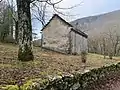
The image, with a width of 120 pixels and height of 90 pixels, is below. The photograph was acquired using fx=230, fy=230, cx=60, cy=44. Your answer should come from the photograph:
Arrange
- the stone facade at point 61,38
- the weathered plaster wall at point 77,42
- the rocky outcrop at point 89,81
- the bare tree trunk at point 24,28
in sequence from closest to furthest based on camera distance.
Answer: the rocky outcrop at point 89,81 < the bare tree trunk at point 24,28 < the stone facade at point 61,38 < the weathered plaster wall at point 77,42

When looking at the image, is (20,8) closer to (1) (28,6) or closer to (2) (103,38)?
(1) (28,6)

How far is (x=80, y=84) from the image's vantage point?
8.70 m

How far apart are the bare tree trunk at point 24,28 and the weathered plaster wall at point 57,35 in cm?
1807

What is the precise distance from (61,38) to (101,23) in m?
24.9

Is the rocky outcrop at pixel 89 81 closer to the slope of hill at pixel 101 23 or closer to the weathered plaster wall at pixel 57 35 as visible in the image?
the weathered plaster wall at pixel 57 35

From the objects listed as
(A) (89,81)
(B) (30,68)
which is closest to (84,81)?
(A) (89,81)

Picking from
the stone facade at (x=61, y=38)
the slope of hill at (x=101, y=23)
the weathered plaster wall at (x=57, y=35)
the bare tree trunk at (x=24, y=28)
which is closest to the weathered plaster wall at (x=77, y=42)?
the stone facade at (x=61, y=38)

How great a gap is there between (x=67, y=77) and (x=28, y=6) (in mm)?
5444

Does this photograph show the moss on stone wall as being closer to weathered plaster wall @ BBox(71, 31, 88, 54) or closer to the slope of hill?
weathered plaster wall @ BBox(71, 31, 88, 54)

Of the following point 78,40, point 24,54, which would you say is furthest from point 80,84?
point 78,40

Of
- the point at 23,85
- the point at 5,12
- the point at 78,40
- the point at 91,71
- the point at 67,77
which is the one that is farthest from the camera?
the point at 5,12

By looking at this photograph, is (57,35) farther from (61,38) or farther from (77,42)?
(77,42)

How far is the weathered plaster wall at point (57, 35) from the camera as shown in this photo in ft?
98.0

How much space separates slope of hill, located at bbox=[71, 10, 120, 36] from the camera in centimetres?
4618
